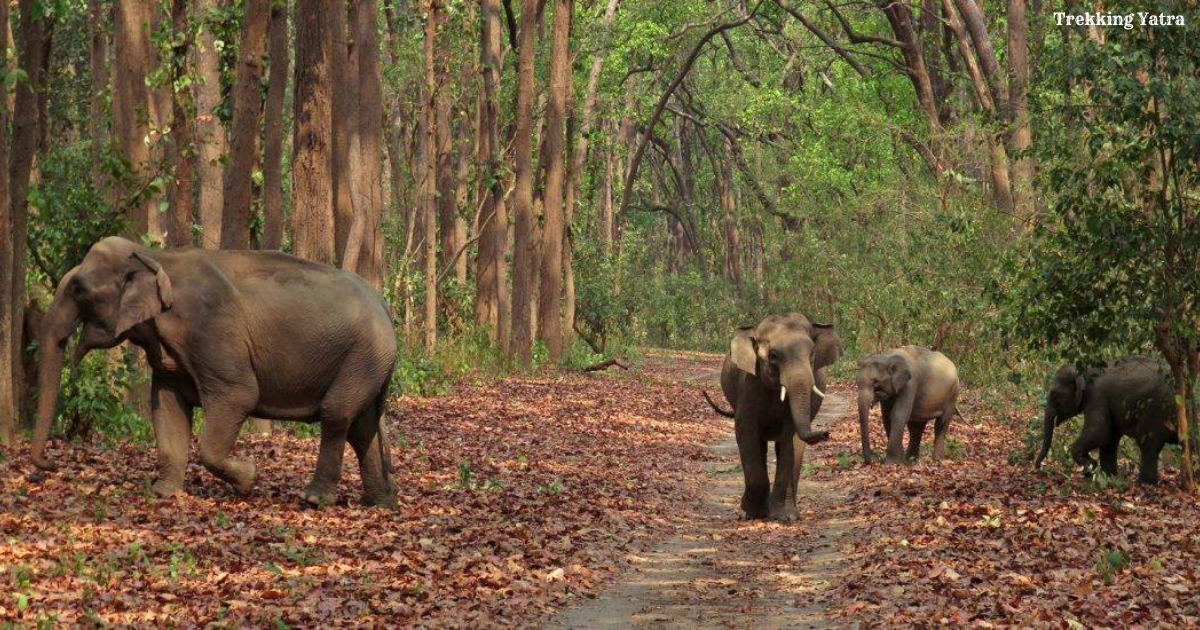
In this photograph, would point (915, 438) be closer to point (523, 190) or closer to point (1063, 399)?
point (1063, 399)

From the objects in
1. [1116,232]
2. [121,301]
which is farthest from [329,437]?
[1116,232]

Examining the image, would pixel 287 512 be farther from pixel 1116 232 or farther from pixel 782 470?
pixel 1116 232

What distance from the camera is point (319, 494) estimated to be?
12422 mm

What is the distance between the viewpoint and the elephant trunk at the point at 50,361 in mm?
11219

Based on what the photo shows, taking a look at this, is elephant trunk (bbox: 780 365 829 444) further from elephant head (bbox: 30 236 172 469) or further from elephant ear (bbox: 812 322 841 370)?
elephant head (bbox: 30 236 172 469)

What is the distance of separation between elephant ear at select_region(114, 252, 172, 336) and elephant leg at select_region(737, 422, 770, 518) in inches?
221

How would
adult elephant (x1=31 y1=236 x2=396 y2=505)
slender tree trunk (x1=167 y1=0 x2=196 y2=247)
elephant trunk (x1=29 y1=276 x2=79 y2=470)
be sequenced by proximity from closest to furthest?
elephant trunk (x1=29 y1=276 x2=79 y2=470)
adult elephant (x1=31 y1=236 x2=396 y2=505)
slender tree trunk (x1=167 y1=0 x2=196 y2=247)

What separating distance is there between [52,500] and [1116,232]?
976 cm

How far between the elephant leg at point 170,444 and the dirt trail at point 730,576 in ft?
12.3

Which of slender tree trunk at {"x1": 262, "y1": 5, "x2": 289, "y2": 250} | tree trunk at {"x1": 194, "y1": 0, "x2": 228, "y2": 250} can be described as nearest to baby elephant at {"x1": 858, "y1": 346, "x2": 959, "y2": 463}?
slender tree trunk at {"x1": 262, "y1": 5, "x2": 289, "y2": 250}

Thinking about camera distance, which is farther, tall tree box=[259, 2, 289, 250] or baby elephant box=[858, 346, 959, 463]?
baby elephant box=[858, 346, 959, 463]

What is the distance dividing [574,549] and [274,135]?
28.7ft

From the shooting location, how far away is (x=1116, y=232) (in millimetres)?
14055

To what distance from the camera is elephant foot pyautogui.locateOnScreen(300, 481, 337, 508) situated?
1230 centimetres
